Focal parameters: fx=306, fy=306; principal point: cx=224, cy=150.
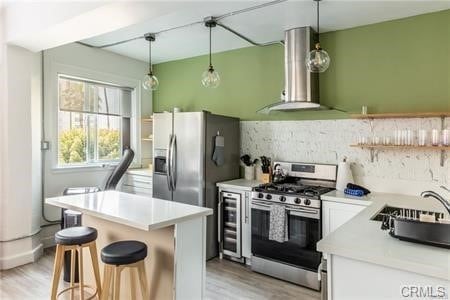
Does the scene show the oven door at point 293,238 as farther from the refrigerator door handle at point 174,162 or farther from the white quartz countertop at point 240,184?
the refrigerator door handle at point 174,162

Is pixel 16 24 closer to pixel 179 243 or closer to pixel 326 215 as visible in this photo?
pixel 179 243

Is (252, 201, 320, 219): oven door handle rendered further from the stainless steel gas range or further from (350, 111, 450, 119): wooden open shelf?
(350, 111, 450, 119): wooden open shelf

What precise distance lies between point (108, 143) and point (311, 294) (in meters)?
3.68

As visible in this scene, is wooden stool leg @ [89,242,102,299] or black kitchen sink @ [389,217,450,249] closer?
black kitchen sink @ [389,217,450,249]

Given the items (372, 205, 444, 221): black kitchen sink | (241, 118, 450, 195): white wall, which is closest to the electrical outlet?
(241, 118, 450, 195): white wall

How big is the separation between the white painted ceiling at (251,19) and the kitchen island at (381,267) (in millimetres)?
2003

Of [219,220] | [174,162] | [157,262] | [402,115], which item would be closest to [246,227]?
[219,220]

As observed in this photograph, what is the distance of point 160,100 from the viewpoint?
213 inches

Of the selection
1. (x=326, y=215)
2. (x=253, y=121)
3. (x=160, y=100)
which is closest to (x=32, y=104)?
(x=160, y=100)

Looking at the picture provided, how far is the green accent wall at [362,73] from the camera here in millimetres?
3109

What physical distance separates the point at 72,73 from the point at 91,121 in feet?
2.49

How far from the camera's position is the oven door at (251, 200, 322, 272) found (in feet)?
10.1

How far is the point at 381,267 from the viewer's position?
1432mm

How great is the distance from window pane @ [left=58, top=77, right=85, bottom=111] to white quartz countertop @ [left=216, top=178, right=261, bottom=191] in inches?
95.2
